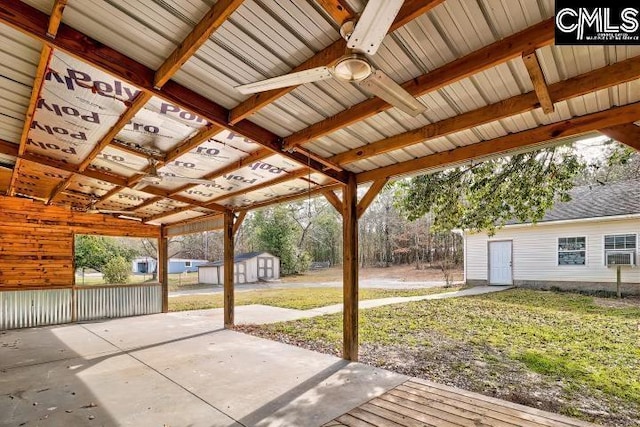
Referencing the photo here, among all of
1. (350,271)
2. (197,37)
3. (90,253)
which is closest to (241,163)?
(350,271)

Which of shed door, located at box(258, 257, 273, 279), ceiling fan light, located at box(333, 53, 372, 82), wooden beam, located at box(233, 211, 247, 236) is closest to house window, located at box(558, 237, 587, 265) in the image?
wooden beam, located at box(233, 211, 247, 236)

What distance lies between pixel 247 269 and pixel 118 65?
1949 cm

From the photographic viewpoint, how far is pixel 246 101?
3.17m

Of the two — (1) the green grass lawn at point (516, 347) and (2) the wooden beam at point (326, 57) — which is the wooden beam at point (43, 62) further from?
(1) the green grass lawn at point (516, 347)

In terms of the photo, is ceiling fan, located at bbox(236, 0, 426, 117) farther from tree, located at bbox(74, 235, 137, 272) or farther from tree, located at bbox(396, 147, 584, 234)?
tree, located at bbox(74, 235, 137, 272)

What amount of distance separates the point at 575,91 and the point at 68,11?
11.5ft

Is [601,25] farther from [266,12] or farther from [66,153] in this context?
[66,153]

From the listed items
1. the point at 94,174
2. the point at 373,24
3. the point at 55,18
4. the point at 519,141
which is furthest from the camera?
the point at 94,174

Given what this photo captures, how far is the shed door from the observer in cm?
2211

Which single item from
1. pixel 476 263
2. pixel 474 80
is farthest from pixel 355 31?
pixel 476 263

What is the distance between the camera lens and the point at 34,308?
7574mm

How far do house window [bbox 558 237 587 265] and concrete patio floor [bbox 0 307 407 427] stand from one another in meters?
10.6

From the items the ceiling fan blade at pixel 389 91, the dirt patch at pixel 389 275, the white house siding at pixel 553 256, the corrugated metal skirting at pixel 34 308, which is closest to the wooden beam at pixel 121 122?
the ceiling fan blade at pixel 389 91

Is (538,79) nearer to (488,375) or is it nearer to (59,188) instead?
(488,375)
